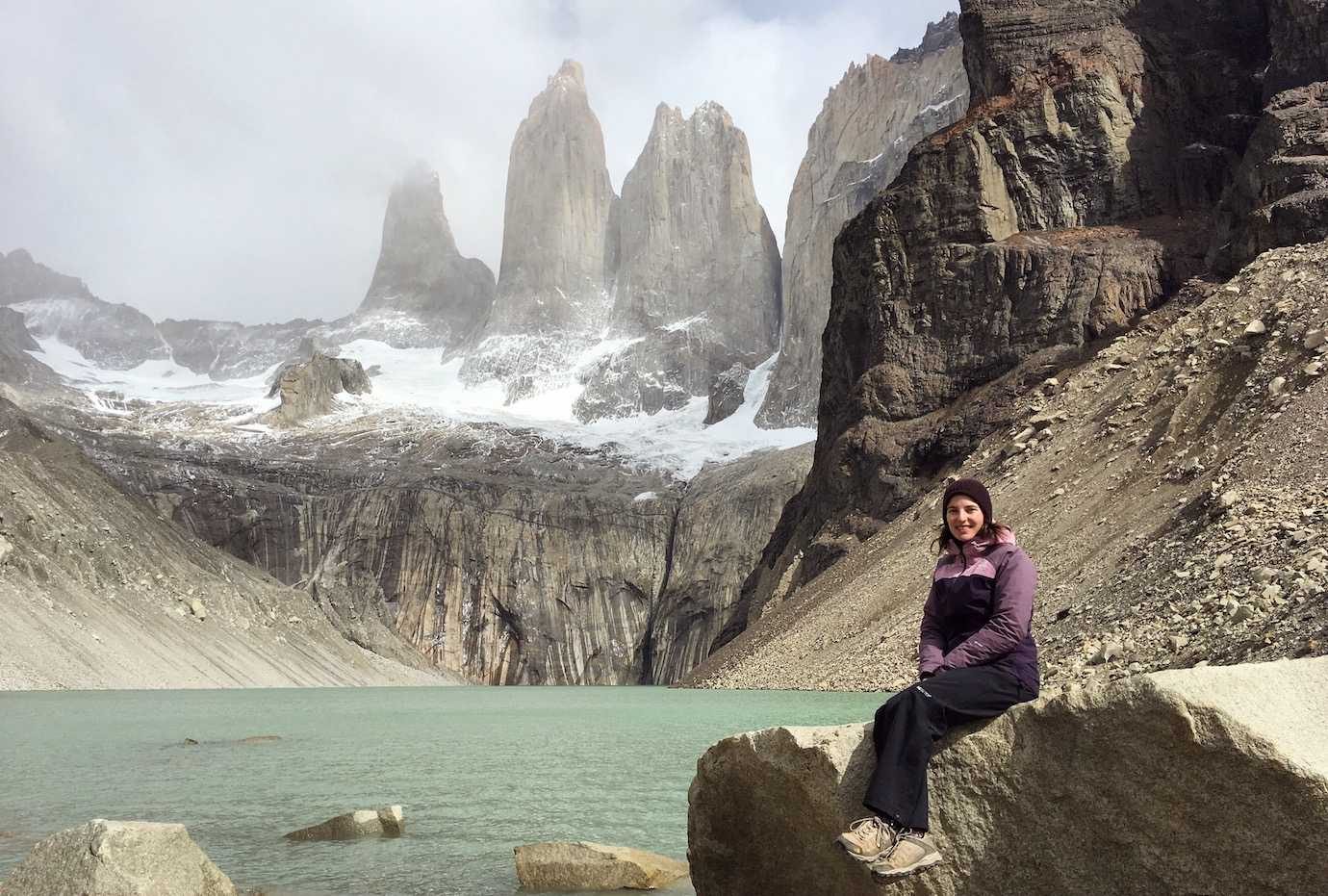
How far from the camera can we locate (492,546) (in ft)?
326

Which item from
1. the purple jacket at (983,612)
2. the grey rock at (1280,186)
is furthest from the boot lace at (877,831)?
the grey rock at (1280,186)

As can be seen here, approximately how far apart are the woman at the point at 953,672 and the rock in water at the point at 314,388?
118040 millimetres

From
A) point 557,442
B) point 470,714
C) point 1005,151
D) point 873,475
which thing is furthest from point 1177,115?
point 557,442

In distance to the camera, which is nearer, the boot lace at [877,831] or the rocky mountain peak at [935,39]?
the boot lace at [877,831]

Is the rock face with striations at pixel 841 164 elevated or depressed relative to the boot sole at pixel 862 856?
elevated

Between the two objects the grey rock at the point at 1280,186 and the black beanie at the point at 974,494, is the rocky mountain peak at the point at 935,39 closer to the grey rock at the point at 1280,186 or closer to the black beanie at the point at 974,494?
the grey rock at the point at 1280,186

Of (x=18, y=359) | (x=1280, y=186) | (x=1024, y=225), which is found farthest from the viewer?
(x=18, y=359)

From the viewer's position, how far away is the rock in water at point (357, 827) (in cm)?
1033

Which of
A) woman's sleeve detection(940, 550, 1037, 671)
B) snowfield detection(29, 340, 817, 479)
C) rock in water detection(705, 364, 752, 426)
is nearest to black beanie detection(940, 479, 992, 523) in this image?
woman's sleeve detection(940, 550, 1037, 671)

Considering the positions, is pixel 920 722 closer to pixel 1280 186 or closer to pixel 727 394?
pixel 1280 186

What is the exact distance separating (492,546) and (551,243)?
250ft

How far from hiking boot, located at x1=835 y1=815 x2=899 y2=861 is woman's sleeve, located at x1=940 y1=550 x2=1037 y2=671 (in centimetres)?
79

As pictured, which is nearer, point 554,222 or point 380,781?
point 380,781

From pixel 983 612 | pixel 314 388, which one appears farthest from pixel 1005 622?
pixel 314 388
